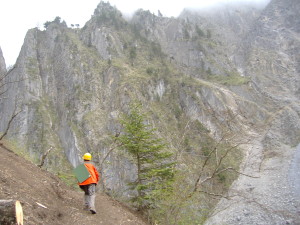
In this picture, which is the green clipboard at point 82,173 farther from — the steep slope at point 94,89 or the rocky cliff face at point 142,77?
the steep slope at point 94,89

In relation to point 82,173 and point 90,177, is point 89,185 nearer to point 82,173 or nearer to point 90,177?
point 90,177

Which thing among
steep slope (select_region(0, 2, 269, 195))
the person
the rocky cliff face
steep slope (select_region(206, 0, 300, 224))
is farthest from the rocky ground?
steep slope (select_region(0, 2, 269, 195))

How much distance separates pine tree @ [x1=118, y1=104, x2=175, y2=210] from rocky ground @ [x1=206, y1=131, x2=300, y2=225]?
7.35 metres

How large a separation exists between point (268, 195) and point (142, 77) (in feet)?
129

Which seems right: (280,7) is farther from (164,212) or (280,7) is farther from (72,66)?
(164,212)

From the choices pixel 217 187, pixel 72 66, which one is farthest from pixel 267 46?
pixel 217 187

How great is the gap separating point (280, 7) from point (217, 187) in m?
96.6

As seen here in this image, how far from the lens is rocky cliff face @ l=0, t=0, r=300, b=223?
175ft

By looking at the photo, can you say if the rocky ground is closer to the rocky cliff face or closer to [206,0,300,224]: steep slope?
[206,0,300,224]: steep slope

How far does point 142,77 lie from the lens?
6038 centimetres

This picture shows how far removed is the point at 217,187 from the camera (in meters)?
14.4

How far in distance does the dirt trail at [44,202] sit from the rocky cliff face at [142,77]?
32.9 metres

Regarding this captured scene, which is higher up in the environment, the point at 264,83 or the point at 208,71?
the point at 208,71

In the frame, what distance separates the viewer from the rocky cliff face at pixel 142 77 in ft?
175
